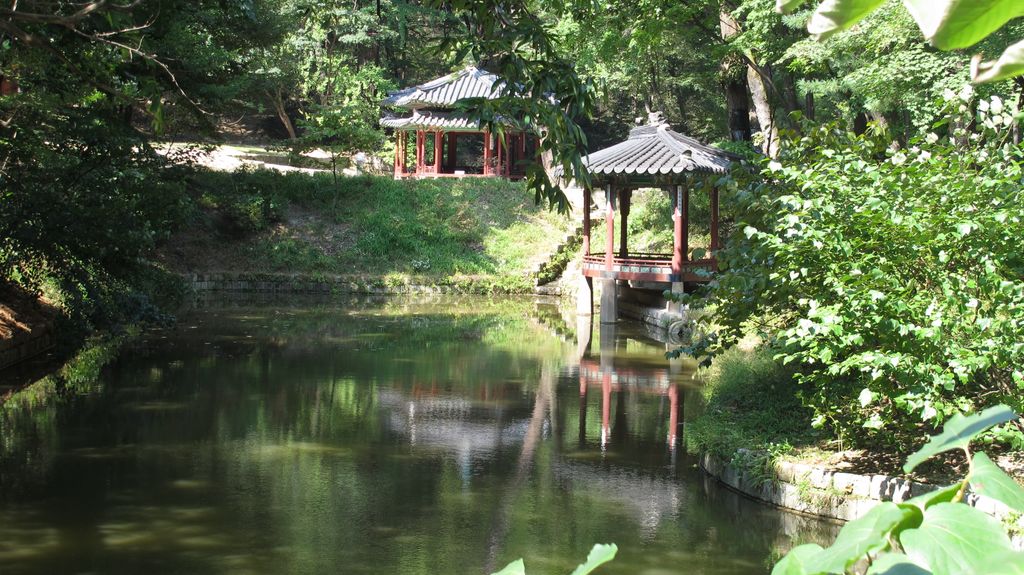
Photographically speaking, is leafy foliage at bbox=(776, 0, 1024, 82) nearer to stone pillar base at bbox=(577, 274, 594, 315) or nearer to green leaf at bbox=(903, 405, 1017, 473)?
green leaf at bbox=(903, 405, 1017, 473)

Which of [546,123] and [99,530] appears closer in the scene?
[546,123]

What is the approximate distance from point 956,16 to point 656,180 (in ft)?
50.7

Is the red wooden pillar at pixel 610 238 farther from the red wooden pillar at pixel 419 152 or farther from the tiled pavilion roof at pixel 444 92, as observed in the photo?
the red wooden pillar at pixel 419 152

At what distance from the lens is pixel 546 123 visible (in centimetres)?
510

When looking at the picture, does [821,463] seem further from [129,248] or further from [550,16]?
[550,16]

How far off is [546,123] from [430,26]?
91.7 ft

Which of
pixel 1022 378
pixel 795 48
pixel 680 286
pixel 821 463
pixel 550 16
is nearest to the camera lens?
pixel 1022 378

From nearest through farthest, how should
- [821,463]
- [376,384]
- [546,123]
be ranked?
[546,123] → [821,463] → [376,384]

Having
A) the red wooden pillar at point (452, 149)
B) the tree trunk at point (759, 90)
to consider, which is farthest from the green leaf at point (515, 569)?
the red wooden pillar at point (452, 149)

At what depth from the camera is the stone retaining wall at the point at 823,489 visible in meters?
5.97

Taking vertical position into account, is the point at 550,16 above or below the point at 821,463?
above

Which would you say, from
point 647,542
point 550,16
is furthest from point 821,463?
point 550,16

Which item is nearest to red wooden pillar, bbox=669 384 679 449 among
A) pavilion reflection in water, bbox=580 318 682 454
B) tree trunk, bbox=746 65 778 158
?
pavilion reflection in water, bbox=580 318 682 454

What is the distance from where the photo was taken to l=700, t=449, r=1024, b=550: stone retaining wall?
5969 mm
